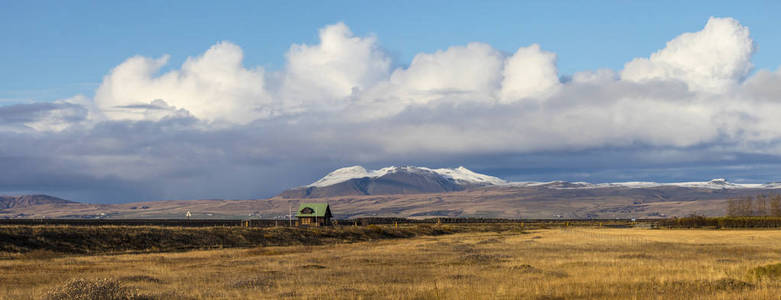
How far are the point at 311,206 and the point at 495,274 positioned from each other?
4214 inches

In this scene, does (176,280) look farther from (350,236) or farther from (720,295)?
(350,236)

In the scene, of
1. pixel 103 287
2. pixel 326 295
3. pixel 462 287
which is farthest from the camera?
pixel 462 287

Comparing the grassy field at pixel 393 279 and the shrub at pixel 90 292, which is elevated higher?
the shrub at pixel 90 292

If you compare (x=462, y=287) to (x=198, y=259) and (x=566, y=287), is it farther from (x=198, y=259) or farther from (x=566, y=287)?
(x=198, y=259)

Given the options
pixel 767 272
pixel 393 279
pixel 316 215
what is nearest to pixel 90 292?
pixel 393 279

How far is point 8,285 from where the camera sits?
28781 millimetres

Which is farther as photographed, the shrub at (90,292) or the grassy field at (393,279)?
the grassy field at (393,279)

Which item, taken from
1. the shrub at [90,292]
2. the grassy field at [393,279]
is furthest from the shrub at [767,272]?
the shrub at [90,292]

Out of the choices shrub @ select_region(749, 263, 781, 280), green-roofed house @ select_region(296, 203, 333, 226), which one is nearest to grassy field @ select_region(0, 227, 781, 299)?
shrub @ select_region(749, 263, 781, 280)

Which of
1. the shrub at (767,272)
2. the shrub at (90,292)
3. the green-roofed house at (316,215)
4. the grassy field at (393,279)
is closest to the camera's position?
the shrub at (90,292)

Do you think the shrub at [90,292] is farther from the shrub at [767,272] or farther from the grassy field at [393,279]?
the shrub at [767,272]

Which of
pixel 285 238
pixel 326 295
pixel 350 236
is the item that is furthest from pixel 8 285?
pixel 350 236

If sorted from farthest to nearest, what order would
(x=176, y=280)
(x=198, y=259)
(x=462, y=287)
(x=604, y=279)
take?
(x=198, y=259) → (x=176, y=280) → (x=604, y=279) → (x=462, y=287)

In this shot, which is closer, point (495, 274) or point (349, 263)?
point (495, 274)
